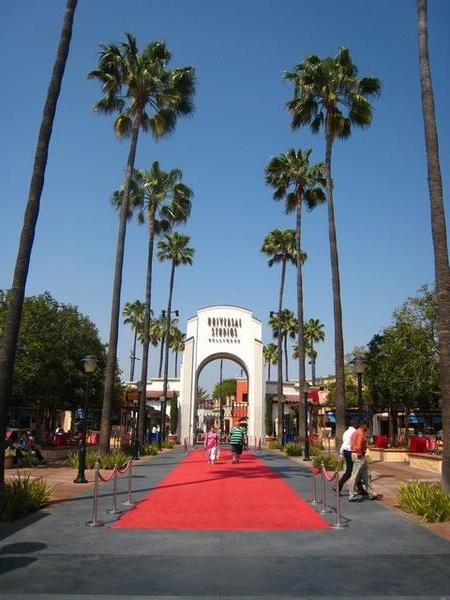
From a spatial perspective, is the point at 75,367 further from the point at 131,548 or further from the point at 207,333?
the point at 131,548

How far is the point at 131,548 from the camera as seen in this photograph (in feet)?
26.1

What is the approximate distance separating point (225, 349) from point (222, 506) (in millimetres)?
38672

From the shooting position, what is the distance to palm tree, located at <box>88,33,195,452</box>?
75.0 feet

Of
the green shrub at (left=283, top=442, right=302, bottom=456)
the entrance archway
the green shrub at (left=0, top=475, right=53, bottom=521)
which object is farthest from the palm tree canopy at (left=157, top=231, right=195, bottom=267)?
the green shrub at (left=0, top=475, right=53, bottom=521)

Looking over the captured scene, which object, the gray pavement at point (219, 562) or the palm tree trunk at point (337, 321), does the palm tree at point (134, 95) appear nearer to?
the palm tree trunk at point (337, 321)

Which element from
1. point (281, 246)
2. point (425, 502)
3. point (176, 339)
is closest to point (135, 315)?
point (176, 339)

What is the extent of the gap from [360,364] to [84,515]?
9.22m

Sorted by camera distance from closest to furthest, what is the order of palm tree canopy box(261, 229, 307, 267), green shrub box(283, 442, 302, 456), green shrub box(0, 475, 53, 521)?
green shrub box(0, 475, 53, 521), green shrub box(283, 442, 302, 456), palm tree canopy box(261, 229, 307, 267)

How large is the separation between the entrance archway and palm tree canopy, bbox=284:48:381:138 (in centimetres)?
2841

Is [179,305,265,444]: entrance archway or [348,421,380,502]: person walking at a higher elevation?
[179,305,265,444]: entrance archway

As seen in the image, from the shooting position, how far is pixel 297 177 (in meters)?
33.2

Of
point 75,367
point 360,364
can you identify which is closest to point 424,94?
point 360,364

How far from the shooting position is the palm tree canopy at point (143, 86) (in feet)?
75.7

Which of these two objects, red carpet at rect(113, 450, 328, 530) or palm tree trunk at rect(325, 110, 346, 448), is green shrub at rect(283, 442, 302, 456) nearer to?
palm tree trunk at rect(325, 110, 346, 448)
